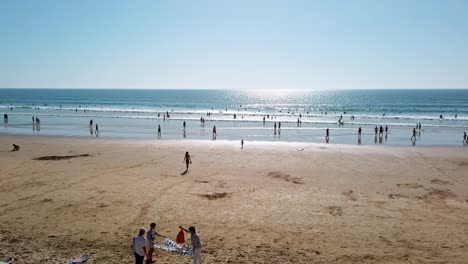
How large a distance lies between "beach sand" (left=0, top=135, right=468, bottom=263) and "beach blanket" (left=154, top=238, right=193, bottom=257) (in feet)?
0.52

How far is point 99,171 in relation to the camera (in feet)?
70.2

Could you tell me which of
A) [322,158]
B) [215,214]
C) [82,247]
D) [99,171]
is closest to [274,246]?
[215,214]

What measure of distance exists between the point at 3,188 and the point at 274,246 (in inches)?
521

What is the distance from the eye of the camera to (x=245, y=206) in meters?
15.5

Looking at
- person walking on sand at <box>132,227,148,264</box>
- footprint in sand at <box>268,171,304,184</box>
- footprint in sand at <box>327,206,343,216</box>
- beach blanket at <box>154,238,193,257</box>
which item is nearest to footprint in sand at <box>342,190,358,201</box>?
footprint in sand at <box>327,206,343,216</box>

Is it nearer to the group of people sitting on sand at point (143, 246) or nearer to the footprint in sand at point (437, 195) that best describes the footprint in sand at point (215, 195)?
the group of people sitting on sand at point (143, 246)

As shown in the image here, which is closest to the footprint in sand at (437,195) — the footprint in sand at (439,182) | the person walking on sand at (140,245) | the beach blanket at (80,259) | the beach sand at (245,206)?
the beach sand at (245,206)

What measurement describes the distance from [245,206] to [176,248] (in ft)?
16.1

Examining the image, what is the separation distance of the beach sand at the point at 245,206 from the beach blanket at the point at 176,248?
0.52 ft

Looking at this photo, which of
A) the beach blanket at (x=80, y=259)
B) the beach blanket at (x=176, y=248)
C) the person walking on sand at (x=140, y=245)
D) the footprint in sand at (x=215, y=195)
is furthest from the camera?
the footprint in sand at (x=215, y=195)

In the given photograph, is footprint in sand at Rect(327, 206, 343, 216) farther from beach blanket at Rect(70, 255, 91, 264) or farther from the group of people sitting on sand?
beach blanket at Rect(70, 255, 91, 264)

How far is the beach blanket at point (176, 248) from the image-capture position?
10906 millimetres

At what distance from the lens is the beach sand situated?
451 inches

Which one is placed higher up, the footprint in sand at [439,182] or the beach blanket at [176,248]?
the footprint in sand at [439,182]
